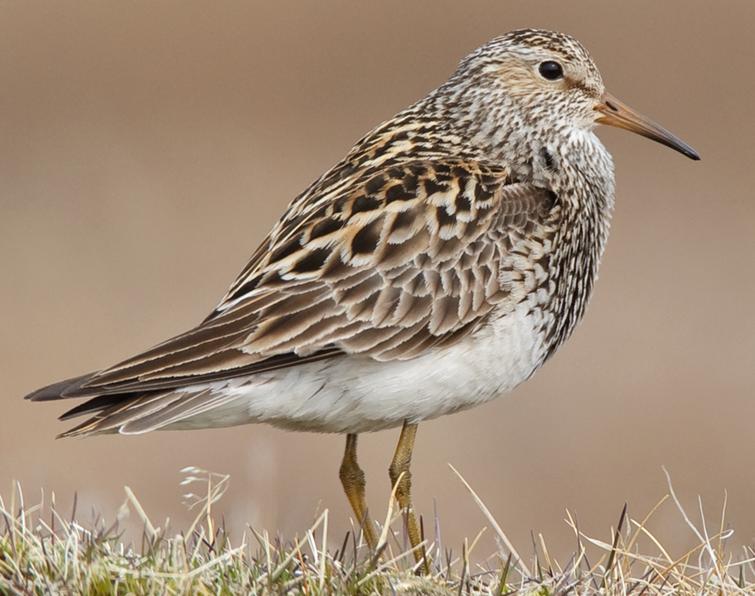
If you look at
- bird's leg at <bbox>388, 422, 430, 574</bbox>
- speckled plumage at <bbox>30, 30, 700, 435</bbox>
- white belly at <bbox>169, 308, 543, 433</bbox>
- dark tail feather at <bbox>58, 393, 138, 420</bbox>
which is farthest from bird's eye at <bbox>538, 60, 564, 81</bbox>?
dark tail feather at <bbox>58, 393, 138, 420</bbox>

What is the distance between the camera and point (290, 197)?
1451 centimetres

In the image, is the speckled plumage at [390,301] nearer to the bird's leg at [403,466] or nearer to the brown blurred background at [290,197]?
the bird's leg at [403,466]

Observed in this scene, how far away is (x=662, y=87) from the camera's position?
53.0 feet

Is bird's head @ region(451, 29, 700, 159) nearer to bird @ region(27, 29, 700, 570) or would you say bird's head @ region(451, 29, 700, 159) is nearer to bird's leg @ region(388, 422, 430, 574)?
bird @ region(27, 29, 700, 570)

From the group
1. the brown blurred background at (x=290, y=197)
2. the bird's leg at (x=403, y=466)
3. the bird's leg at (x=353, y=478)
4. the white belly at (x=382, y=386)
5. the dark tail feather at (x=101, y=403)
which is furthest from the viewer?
the brown blurred background at (x=290, y=197)

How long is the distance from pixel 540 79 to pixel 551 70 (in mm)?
62

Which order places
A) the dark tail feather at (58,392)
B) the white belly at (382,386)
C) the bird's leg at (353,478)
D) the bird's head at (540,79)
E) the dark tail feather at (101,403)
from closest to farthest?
the dark tail feather at (58,392)
the dark tail feather at (101,403)
the white belly at (382,386)
the bird's leg at (353,478)
the bird's head at (540,79)

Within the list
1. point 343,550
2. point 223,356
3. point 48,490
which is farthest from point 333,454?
point 343,550

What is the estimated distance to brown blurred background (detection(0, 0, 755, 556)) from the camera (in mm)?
11070

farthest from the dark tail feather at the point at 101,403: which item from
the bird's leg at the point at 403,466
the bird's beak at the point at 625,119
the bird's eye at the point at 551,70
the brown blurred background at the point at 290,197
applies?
the bird's beak at the point at 625,119

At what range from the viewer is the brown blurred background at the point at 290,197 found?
11.1 m

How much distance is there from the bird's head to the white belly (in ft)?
3.29

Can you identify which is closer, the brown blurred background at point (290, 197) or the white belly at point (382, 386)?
the white belly at point (382, 386)

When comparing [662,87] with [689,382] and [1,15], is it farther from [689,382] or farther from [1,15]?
[1,15]
